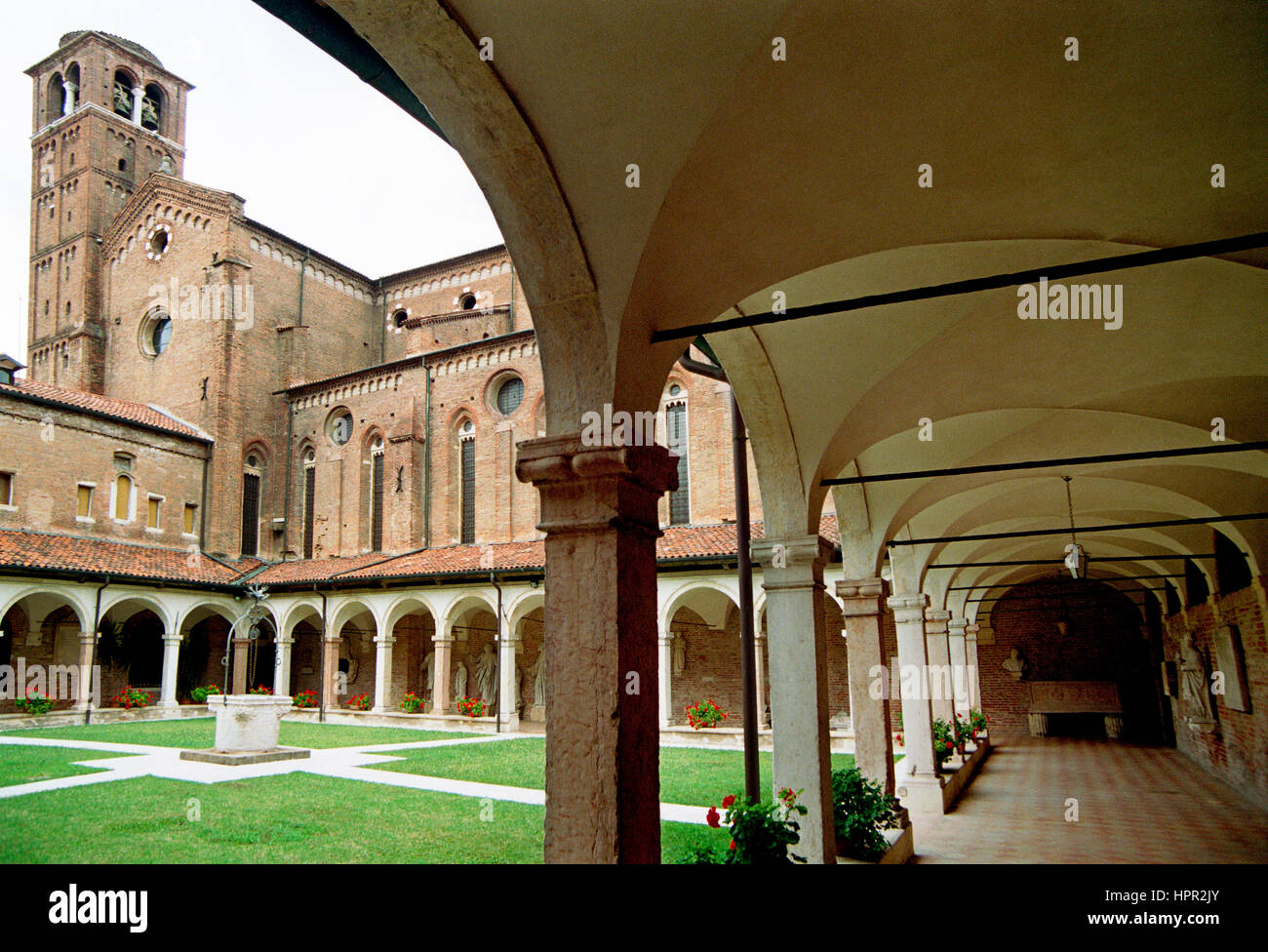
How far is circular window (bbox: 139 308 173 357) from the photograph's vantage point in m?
30.8

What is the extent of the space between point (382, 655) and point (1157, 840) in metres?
19.0

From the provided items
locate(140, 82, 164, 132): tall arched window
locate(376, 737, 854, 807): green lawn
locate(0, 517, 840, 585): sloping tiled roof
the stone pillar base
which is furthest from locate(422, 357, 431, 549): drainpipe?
the stone pillar base

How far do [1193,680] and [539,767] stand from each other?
11.2 meters

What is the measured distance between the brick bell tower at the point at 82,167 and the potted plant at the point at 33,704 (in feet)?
46.4

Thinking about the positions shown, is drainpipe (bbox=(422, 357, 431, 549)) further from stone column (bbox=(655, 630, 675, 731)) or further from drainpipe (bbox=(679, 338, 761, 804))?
drainpipe (bbox=(679, 338, 761, 804))

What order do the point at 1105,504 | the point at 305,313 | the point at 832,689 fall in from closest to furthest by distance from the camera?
the point at 1105,504, the point at 832,689, the point at 305,313

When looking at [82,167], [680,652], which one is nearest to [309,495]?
[82,167]

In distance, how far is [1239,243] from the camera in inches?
145

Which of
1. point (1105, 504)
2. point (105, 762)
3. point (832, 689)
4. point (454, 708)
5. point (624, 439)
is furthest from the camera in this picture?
point (454, 708)

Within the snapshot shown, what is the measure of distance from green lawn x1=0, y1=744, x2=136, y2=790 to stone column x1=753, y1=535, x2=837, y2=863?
35.7ft

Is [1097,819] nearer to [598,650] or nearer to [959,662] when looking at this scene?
[959,662]

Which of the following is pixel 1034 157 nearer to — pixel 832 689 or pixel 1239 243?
pixel 1239 243

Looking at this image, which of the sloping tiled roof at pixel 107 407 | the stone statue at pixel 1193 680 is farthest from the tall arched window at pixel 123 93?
the stone statue at pixel 1193 680

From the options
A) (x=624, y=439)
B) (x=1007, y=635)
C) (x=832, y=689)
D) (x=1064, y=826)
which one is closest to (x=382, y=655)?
(x=832, y=689)
